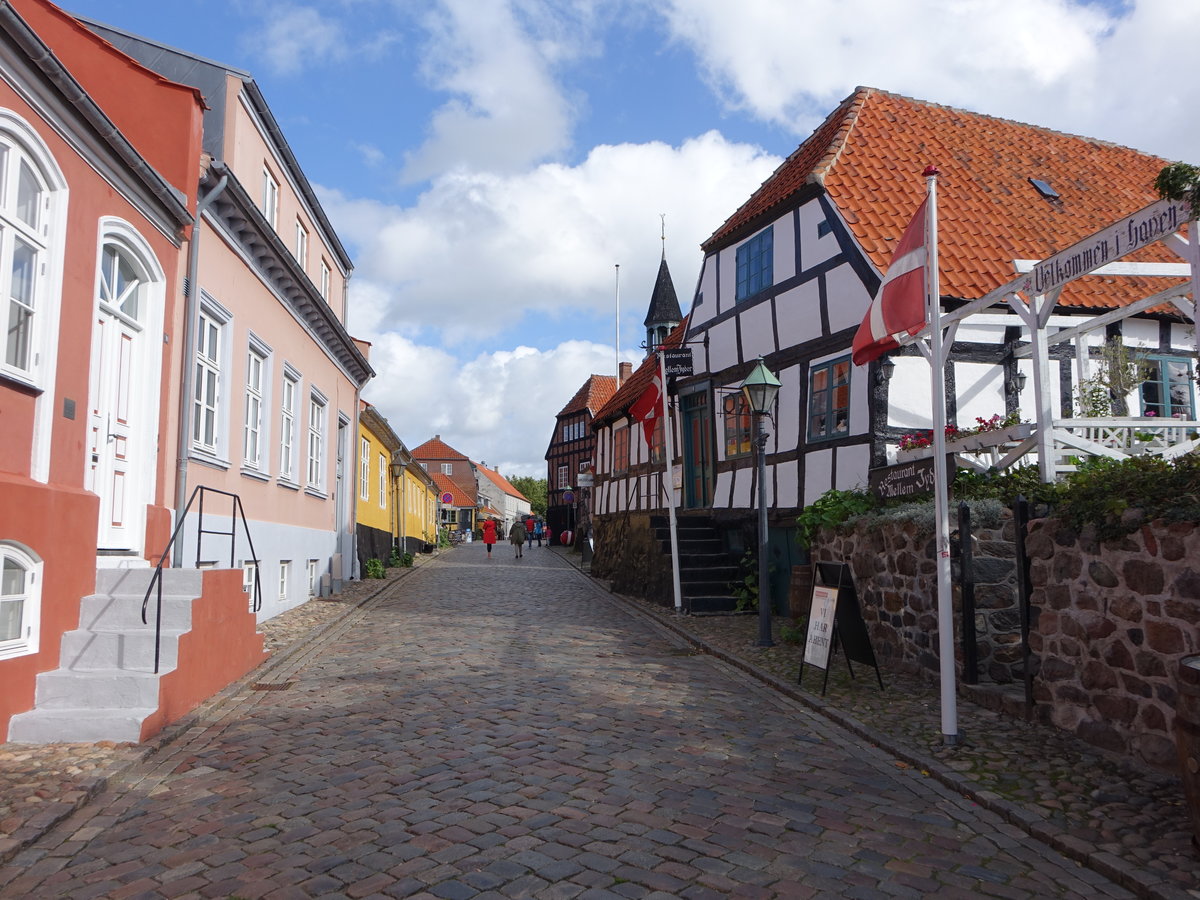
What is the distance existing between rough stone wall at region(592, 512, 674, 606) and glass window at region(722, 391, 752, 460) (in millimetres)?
2055

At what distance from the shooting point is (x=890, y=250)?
1208 centimetres

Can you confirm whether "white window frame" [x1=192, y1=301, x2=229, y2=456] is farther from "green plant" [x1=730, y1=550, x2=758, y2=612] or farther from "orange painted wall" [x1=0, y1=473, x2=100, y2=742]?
"green plant" [x1=730, y1=550, x2=758, y2=612]

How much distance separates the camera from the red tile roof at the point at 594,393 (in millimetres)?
54719

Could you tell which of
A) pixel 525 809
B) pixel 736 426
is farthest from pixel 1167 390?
pixel 525 809

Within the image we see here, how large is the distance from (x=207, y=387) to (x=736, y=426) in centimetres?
845

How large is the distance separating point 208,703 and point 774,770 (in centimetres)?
428

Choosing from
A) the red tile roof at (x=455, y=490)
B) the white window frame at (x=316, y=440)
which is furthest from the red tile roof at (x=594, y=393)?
the white window frame at (x=316, y=440)

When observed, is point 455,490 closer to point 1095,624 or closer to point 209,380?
point 209,380

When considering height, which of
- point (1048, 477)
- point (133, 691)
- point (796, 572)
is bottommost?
point (133, 691)

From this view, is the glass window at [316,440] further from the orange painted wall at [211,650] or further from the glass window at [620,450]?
the glass window at [620,450]

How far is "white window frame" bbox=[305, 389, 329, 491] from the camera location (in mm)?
15695

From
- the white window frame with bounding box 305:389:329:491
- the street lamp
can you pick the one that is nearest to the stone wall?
the street lamp

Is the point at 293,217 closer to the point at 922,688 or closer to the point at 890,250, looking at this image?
the point at 890,250

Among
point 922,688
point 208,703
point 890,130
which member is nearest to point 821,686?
point 922,688
